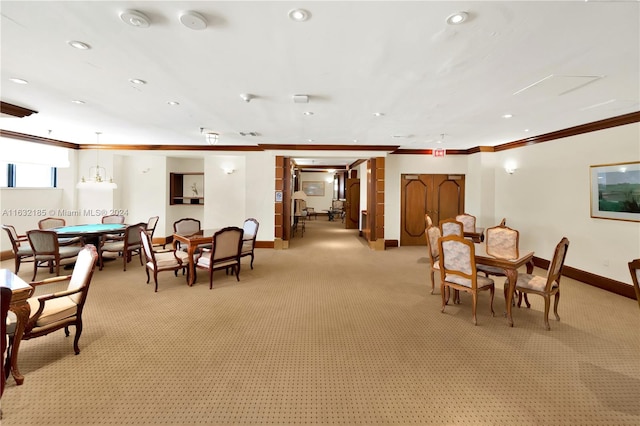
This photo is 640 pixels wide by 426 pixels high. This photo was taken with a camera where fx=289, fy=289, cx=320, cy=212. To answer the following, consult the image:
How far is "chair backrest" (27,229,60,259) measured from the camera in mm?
4762

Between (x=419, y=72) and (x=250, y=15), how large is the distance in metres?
1.74

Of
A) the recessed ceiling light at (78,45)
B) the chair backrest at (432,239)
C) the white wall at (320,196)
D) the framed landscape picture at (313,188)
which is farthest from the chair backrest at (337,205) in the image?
the recessed ceiling light at (78,45)

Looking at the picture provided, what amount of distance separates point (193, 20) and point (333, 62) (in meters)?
1.23

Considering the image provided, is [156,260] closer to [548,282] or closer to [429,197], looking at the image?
[548,282]

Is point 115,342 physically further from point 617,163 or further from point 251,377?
point 617,163

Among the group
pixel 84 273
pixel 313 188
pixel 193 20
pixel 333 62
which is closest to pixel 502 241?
pixel 333 62

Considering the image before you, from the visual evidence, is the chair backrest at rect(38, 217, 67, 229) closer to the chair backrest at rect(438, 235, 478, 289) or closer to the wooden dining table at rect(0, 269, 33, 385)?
the wooden dining table at rect(0, 269, 33, 385)

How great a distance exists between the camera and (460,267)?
3.46 metres

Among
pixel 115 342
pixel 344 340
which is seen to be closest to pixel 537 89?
pixel 344 340

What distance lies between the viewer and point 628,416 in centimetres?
200

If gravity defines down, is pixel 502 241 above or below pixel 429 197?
below

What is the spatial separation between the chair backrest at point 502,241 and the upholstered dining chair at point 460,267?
72 centimetres

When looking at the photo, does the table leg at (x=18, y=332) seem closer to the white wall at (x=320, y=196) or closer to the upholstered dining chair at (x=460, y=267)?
the upholstered dining chair at (x=460, y=267)

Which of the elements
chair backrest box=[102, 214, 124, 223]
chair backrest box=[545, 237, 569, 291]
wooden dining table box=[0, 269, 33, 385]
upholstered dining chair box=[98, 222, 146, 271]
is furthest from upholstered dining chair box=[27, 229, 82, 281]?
chair backrest box=[545, 237, 569, 291]
